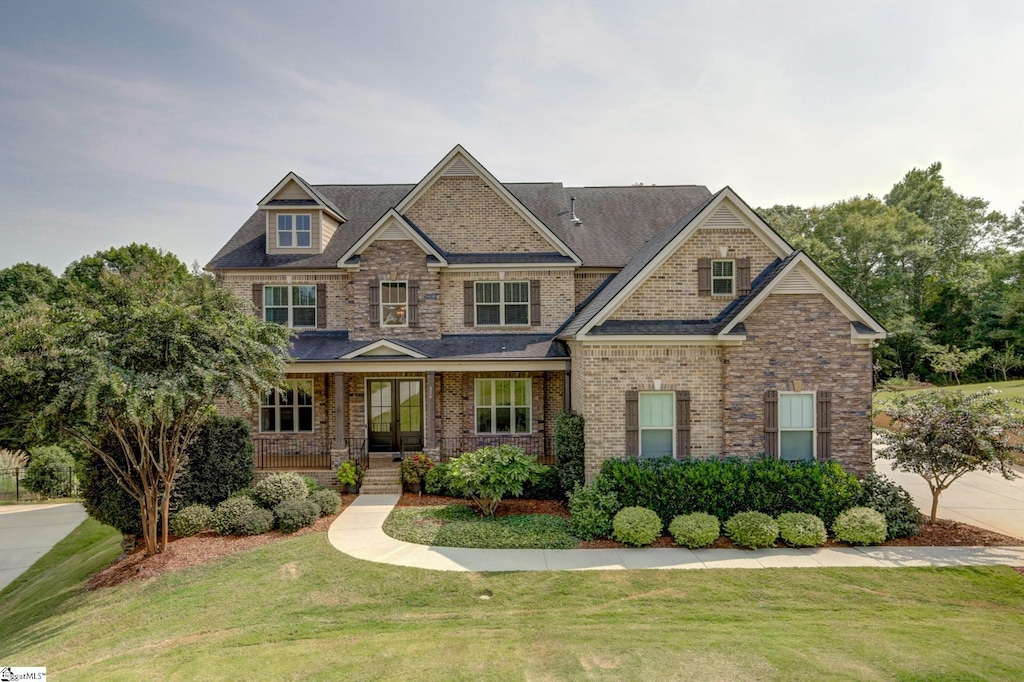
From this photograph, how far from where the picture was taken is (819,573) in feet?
32.2

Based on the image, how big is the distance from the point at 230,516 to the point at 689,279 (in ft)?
42.6

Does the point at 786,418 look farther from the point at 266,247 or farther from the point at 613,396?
the point at 266,247

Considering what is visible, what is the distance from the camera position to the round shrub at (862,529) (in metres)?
11.2

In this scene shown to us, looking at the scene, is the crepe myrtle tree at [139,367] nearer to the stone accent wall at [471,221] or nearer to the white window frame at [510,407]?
the white window frame at [510,407]

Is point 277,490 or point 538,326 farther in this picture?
point 538,326

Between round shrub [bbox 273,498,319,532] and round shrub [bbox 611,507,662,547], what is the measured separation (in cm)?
736

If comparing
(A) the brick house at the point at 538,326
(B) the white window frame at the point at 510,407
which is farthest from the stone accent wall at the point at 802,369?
(B) the white window frame at the point at 510,407

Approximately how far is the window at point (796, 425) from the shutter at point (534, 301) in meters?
8.12

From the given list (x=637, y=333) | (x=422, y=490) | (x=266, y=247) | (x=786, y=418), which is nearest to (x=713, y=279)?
(x=637, y=333)

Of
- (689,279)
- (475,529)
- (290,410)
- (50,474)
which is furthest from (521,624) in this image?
(50,474)

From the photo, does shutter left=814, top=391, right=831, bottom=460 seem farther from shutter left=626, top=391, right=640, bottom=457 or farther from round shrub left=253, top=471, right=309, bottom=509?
round shrub left=253, top=471, right=309, bottom=509

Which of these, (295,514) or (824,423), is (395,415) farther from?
(824,423)

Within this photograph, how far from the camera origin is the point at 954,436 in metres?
11.5

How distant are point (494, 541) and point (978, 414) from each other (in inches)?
439
